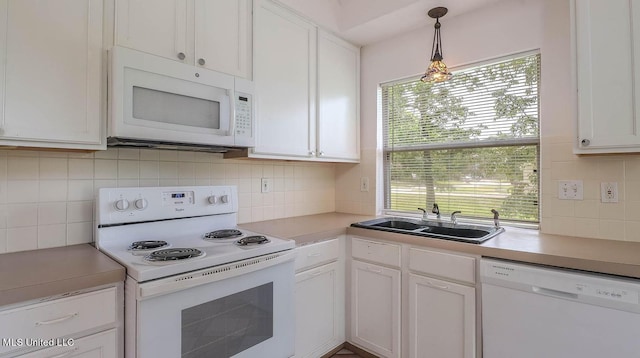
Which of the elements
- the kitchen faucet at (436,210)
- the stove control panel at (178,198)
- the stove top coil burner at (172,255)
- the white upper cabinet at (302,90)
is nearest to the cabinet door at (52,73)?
the stove control panel at (178,198)

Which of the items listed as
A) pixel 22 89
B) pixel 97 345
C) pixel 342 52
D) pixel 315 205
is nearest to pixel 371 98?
pixel 342 52

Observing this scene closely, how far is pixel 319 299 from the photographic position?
1.93 m

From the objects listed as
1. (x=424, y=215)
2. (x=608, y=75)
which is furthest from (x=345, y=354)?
(x=608, y=75)

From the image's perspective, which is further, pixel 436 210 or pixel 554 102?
pixel 436 210

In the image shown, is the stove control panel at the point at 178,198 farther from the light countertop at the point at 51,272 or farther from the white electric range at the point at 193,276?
the light countertop at the point at 51,272

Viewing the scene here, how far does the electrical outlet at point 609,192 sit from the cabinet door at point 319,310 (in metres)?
1.56

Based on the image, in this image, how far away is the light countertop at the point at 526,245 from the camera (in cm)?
126

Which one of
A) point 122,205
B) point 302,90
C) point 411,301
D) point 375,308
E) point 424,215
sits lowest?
point 375,308

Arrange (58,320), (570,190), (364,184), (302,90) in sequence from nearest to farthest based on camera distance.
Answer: (58,320), (570,190), (302,90), (364,184)

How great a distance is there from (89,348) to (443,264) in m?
1.59

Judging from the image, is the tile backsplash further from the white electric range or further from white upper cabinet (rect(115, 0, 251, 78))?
white upper cabinet (rect(115, 0, 251, 78))

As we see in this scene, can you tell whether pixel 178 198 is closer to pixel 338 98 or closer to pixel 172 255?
pixel 172 255

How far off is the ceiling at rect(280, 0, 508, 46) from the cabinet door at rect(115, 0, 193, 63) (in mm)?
752

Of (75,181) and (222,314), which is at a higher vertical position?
(75,181)
